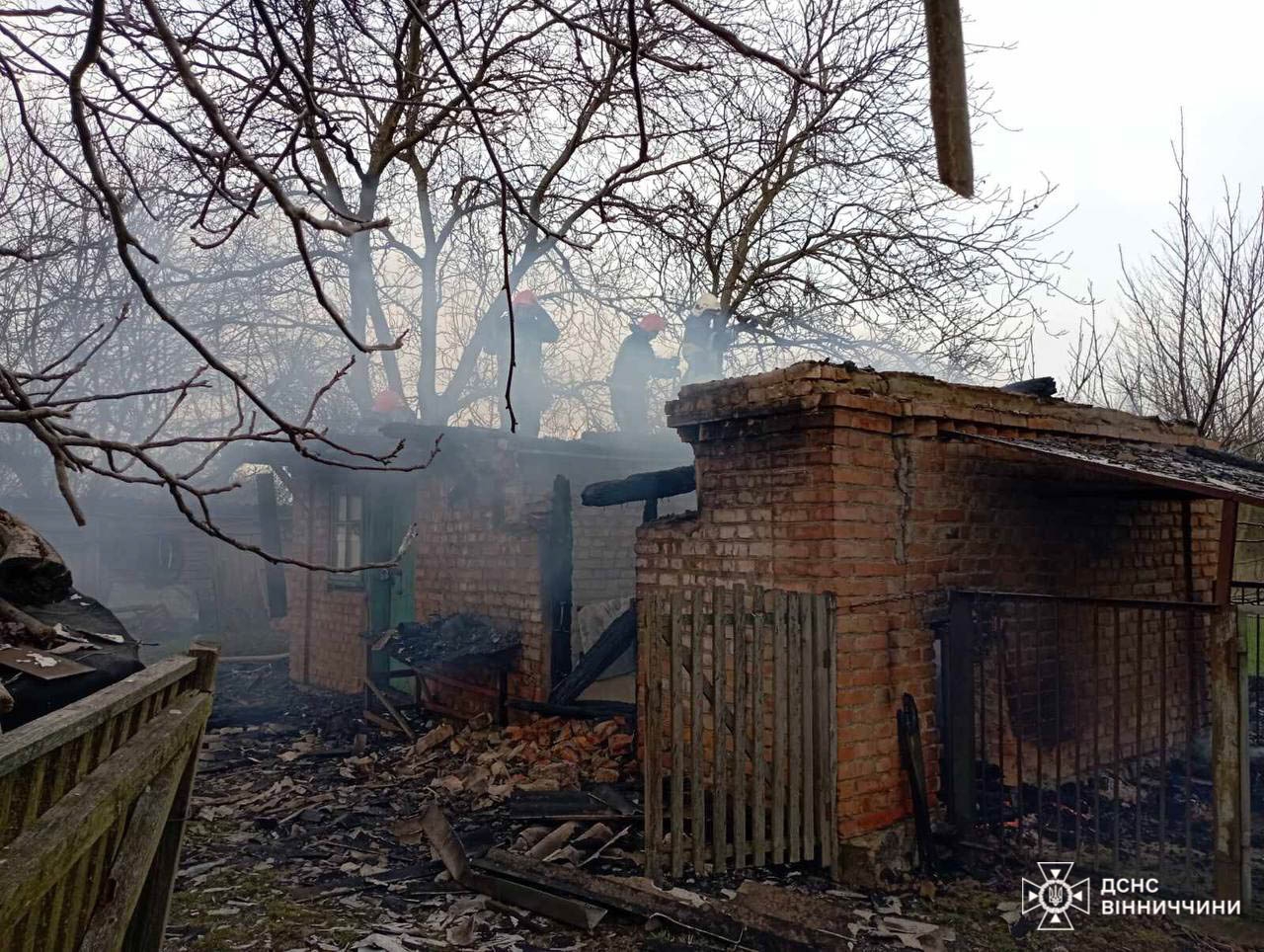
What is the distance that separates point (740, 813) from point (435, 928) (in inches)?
66.0

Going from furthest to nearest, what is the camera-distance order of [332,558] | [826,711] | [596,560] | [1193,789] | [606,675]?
[332,558] < [596,560] < [606,675] < [1193,789] < [826,711]

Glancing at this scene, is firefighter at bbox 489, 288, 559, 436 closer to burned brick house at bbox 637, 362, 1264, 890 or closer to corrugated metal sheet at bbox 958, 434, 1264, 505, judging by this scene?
burned brick house at bbox 637, 362, 1264, 890

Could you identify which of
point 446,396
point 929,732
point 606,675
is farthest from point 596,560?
point 446,396

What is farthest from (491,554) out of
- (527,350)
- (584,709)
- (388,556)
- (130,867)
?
(130,867)

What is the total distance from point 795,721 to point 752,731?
254 mm

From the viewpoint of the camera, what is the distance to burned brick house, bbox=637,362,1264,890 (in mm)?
4711

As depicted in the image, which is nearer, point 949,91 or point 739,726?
point 949,91

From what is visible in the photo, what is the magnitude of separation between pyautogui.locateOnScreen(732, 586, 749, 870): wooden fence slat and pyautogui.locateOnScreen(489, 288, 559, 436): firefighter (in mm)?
6424

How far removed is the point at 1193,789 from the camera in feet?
21.0

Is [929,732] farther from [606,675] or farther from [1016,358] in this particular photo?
[1016,358]

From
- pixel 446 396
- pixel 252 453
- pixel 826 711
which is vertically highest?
pixel 446 396

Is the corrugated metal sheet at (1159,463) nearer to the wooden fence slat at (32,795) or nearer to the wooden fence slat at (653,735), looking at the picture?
the wooden fence slat at (653,735)

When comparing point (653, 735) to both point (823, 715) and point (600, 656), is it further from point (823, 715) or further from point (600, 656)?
point (600, 656)

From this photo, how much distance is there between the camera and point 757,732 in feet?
15.3
